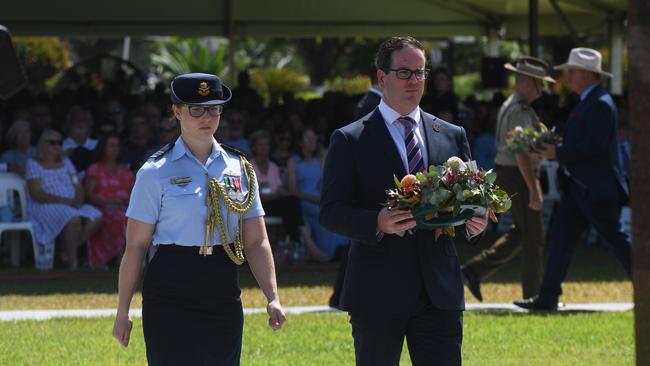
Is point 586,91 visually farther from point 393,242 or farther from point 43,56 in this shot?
point 43,56

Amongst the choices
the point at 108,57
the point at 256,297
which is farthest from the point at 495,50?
the point at 256,297

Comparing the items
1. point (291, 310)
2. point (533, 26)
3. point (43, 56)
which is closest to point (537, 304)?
point (291, 310)

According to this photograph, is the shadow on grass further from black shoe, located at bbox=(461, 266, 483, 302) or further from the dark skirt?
the dark skirt

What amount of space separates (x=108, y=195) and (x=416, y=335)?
9812mm

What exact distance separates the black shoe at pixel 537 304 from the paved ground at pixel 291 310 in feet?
0.22

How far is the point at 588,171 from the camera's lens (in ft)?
35.2

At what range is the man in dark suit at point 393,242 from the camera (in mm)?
5629

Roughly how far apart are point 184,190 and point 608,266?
397 inches

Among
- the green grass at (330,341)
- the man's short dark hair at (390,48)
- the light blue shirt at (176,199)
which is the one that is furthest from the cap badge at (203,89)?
the green grass at (330,341)

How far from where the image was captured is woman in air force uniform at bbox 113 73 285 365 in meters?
5.61

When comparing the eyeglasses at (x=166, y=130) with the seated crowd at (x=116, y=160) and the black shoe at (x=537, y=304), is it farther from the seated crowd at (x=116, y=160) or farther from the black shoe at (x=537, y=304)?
the black shoe at (x=537, y=304)

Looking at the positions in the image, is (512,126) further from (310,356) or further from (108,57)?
(108,57)

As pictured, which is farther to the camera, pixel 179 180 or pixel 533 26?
pixel 533 26

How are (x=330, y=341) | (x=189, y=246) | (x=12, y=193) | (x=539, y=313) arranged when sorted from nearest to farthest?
(x=189, y=246), (x=330, y=341), (x=539, y=313), (x=12, y=193)
